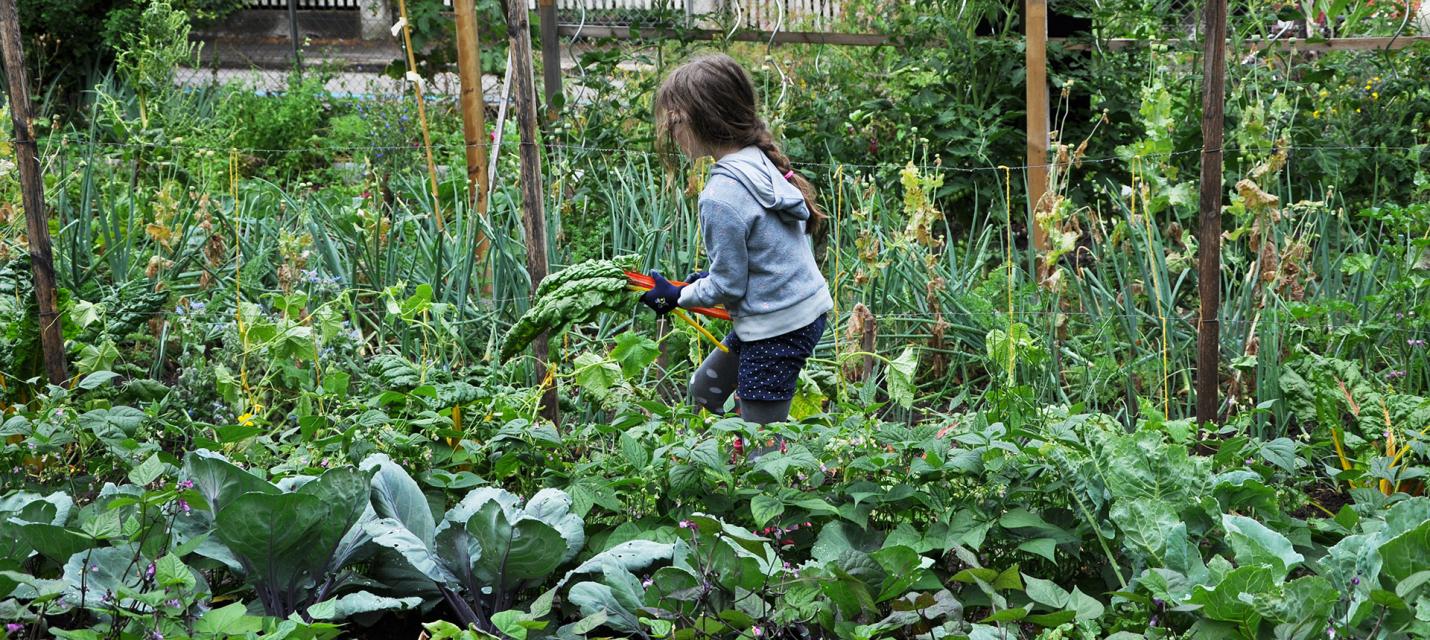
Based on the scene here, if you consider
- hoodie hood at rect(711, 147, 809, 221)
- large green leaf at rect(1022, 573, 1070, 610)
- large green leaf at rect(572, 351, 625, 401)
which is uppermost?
hoodie hood at rect(711, 147, 809, 221)

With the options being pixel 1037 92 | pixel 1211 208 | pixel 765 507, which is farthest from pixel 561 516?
pixel 1037 92

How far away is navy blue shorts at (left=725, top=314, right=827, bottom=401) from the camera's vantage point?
3365mm

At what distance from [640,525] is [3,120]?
4.76m

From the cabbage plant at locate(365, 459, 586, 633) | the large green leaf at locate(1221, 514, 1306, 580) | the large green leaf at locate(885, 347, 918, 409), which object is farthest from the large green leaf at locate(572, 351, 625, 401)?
the large green leaf at locate(1221, 514, 1306, 580)

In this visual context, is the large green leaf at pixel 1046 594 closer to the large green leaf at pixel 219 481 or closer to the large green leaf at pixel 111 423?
the large green leaf at pixel 219 481

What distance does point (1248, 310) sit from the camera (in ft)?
13.2

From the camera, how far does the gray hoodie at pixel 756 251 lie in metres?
3.22

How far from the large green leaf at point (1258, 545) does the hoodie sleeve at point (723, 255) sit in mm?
1386

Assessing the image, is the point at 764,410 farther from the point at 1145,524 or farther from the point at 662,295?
the point at 1145,524

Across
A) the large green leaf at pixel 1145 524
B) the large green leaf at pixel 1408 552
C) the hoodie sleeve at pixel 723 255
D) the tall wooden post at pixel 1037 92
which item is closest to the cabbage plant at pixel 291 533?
the hoodie sleeve at pixel 723 255

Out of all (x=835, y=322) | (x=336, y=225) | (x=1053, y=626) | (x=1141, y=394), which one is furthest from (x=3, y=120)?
(x=1053, y=626)

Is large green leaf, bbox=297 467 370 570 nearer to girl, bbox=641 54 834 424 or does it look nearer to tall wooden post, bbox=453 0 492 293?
girl, bbox=641 54 834 424

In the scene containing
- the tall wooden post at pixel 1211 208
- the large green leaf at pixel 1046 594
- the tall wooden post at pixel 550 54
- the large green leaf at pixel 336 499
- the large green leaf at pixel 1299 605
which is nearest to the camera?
the large green leaf at pixel 1299 605

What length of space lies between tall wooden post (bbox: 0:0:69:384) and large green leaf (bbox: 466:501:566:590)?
6.46ft
